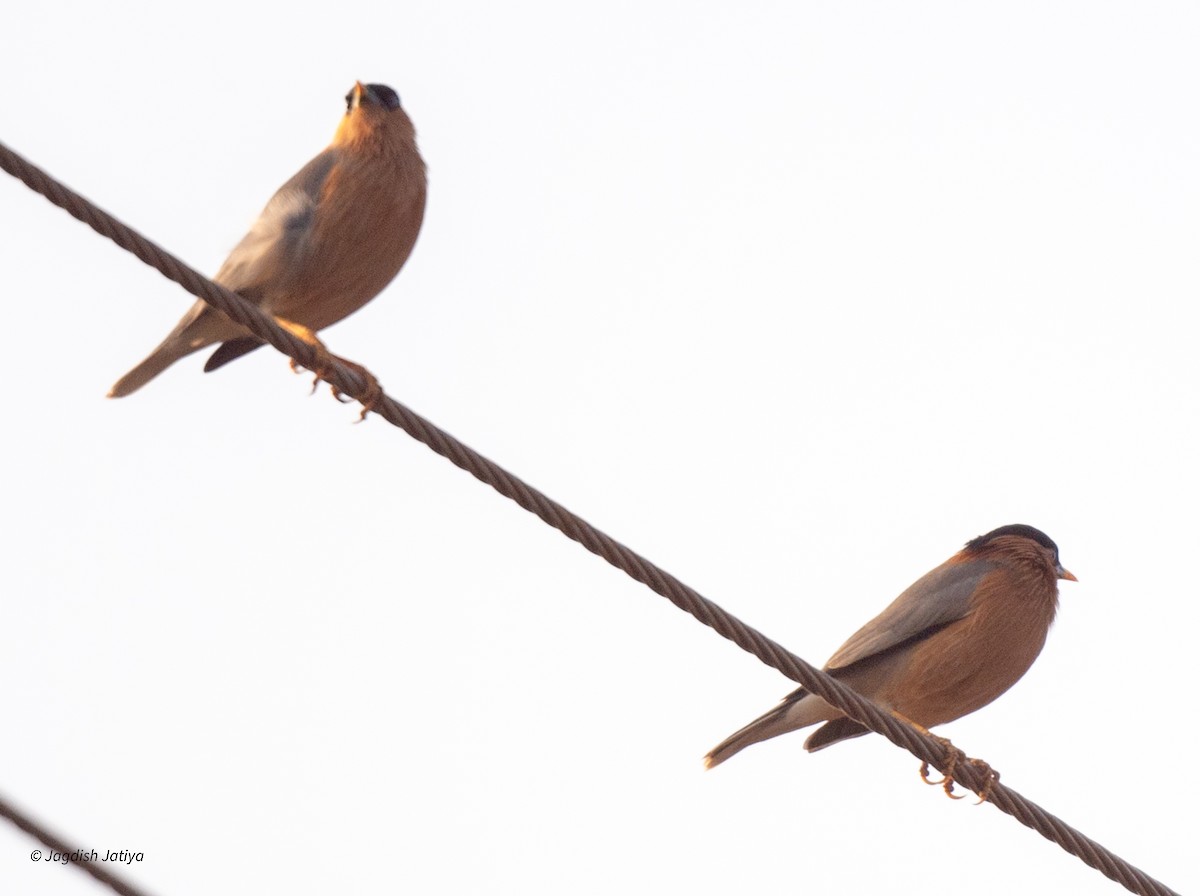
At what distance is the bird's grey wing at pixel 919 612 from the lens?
731 cm

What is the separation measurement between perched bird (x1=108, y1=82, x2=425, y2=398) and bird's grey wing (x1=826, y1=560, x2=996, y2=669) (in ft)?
8.34

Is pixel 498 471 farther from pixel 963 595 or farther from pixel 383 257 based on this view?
pixel 963 595

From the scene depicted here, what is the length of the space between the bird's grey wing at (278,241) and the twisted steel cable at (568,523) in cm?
111

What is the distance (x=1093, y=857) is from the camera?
16.5ft

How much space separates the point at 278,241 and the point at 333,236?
0.20 meters

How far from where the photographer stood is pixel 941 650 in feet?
23.4

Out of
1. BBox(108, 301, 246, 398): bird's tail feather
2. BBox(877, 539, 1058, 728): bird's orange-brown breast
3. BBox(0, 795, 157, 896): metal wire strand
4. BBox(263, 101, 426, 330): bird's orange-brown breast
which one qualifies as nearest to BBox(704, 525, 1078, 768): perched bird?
BBox(877, 539, 1058, 728): bird's orange-brown breast

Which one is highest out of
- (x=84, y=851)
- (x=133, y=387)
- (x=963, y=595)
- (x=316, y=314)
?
(x=963, y=595)

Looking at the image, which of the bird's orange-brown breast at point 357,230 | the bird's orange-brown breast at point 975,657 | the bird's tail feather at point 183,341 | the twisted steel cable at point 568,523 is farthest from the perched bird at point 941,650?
the bird's tail feather at point 183,341

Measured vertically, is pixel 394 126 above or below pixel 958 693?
above

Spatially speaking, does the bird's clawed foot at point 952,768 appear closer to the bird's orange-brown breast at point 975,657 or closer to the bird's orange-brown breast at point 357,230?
the bird's orange-brown breast at point 975,657

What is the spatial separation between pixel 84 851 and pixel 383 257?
127 inches

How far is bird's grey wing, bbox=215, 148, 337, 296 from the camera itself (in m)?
6.16

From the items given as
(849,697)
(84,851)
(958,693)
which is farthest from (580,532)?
(958,693)
